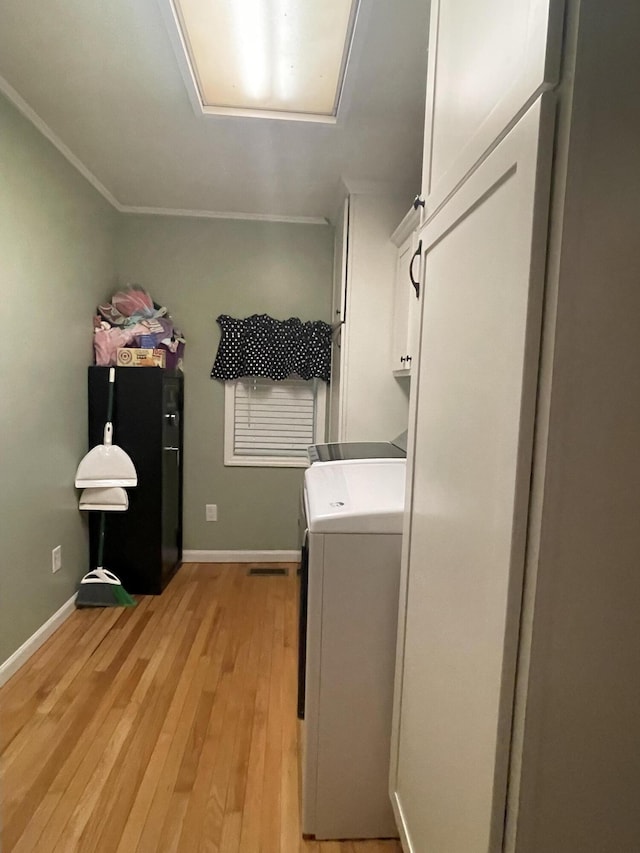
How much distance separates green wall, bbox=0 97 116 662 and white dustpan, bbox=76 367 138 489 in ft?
0.23

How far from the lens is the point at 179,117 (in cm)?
208

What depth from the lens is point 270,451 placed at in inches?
137

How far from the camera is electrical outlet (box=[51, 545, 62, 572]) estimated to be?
96.8 inches

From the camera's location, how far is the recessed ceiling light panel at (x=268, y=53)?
4.94 ft

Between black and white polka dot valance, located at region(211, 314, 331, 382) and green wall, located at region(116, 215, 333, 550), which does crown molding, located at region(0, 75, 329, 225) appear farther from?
black and white polka dot valance, located at region(211, 314, 331, 382)

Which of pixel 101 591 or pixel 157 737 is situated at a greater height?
pixel 101 591

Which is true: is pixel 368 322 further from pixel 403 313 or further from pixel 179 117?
pixel 179 117

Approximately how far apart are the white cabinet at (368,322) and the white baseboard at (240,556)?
1.15m

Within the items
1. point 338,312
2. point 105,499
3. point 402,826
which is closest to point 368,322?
point 338,312

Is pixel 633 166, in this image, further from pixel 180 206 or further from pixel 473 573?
pixel 180 206

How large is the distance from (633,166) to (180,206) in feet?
10.2

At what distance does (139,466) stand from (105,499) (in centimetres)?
27

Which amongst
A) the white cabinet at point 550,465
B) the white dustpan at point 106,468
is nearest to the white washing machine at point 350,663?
the white cabinet at point 550,465

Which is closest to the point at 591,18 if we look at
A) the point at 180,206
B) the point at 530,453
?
the point at 530,453
